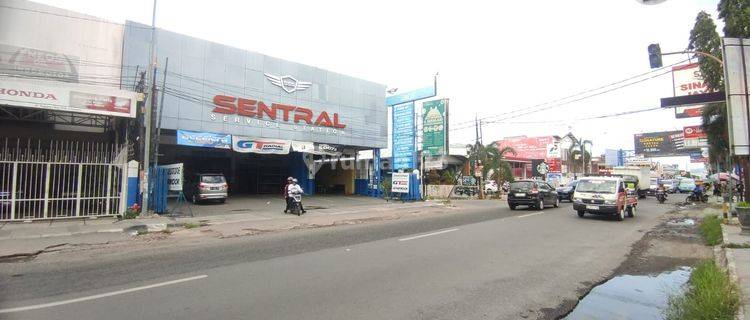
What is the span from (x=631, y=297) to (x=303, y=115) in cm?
2242

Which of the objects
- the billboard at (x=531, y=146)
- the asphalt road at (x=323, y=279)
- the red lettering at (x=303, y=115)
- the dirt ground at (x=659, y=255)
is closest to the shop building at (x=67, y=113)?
the asphalt road at (x=323, y=279)

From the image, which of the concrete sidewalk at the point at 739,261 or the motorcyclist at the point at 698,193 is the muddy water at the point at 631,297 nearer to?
the concrete sidewalk at the point at 739,261

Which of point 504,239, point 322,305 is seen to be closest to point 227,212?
point 504,239

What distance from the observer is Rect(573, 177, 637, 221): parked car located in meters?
15.5

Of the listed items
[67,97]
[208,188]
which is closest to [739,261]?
[67,97]

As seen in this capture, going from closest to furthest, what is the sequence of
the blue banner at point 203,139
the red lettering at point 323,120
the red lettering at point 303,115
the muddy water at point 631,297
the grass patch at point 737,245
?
the muddy water at point 631,297 → the grass patch at point 737,245 → the blue banner at point 203,139 → the red lettering at point 303,115 → the red lettering at point 323,120

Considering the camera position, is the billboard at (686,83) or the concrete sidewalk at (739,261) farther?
the billboard at (686,83)

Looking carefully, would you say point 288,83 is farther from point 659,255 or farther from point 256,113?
point 659,255

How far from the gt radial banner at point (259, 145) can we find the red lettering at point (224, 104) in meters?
1.74

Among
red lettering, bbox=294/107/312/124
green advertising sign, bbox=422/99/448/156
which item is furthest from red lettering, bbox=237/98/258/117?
green advertising sign, bbox=422/99/448/156

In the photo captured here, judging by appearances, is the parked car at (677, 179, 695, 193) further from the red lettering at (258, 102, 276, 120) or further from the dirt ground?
the red lettering at (258, 102, 276, 120)

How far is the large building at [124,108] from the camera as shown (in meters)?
Result: 14.2

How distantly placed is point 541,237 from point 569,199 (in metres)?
19.2

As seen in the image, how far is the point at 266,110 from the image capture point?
79.6 ft
